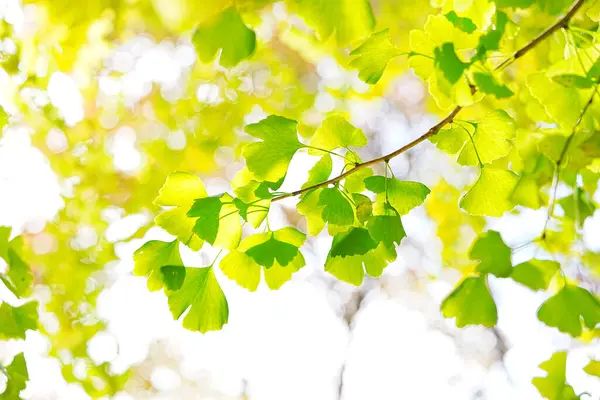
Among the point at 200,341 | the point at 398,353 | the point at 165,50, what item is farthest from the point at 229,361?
the point at 165,50

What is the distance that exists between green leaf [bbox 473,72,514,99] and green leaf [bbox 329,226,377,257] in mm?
151

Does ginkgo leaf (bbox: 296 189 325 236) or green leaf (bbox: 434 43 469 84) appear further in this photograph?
ginkgo leaf (bbox: 296 189 325 236)

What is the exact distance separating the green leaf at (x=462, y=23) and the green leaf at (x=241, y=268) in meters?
0.26

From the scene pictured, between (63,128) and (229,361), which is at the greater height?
(63,128)

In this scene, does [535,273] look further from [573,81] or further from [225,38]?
[225,38]

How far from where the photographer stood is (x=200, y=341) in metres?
2.08

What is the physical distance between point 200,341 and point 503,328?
1.19 m

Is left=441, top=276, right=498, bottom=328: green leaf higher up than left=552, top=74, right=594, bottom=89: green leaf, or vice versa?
left=552, top=74, right=594, bottom=89: green leaf

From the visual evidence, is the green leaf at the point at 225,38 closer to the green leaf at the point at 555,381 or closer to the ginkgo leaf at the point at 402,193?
the ginkgo leaf at the point at 402,193

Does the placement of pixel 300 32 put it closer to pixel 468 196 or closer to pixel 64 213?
pixel 64 213

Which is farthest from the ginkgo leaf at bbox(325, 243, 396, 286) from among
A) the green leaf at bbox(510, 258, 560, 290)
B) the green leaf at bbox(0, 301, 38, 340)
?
the green leaf at bbox(0, 301, 38, 340)

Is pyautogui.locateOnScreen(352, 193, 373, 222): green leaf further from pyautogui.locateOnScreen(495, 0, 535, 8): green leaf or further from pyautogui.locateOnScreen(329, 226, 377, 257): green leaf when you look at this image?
pyautogui.locateOnScreen(495, 0, 535, 8): green leaf

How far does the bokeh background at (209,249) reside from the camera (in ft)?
4.48

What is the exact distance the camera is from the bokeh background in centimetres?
137
